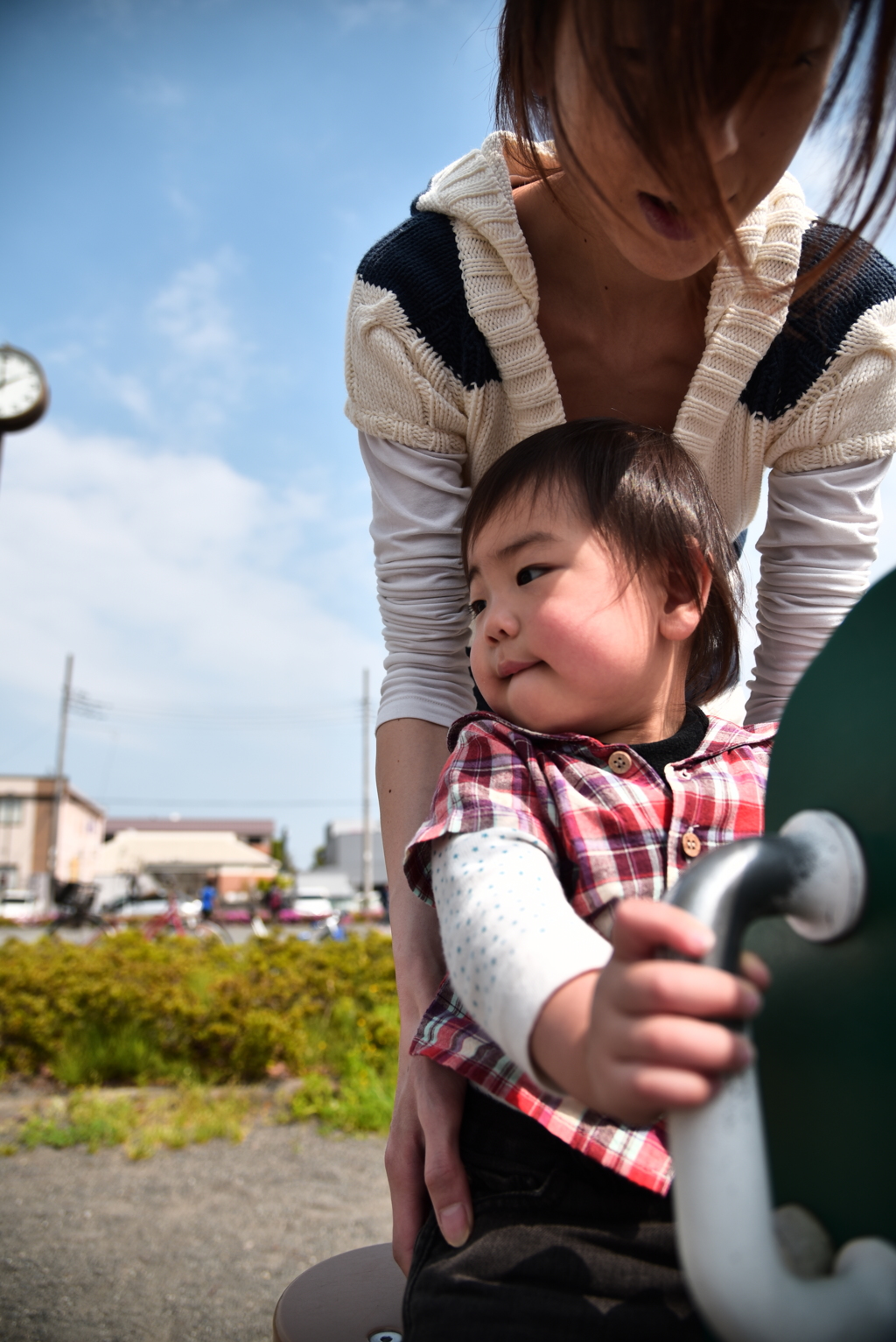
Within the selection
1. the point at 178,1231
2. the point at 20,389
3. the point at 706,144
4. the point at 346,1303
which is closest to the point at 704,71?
the point at 706,144

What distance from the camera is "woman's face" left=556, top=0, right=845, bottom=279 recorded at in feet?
2.98

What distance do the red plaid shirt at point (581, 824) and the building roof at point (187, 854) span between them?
37.3 metres

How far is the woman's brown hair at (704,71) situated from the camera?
83 cm

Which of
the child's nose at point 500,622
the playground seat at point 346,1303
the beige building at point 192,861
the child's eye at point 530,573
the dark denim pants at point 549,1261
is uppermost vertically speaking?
the beige building at point 192,861

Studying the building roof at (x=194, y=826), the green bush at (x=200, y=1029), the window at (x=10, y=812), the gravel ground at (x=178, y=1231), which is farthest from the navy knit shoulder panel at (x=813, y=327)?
the building roof at (x=194, y=826)

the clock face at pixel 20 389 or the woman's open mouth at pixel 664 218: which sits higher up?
the clock face at pixel 20 389

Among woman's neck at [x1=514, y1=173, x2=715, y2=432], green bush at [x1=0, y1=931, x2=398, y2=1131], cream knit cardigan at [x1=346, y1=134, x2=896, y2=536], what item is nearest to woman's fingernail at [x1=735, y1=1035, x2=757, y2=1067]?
cream knit cardigan at [x1=346, y1=134, x2=896, y2=536]

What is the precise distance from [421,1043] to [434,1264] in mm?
227

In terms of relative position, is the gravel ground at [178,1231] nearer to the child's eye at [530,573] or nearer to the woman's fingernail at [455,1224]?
the woman's fingernail at [455,1224]

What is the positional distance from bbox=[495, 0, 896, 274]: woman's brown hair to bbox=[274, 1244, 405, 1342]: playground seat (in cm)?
139

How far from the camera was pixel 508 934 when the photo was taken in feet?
2.47

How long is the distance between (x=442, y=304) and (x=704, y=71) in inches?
32.0

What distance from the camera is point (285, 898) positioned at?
88.0 ft

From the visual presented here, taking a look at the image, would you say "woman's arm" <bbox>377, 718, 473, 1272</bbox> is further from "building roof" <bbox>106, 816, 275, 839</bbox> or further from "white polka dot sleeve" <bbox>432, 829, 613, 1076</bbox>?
"building roof" <bbox>106, 816, 275, 839</bbox>
